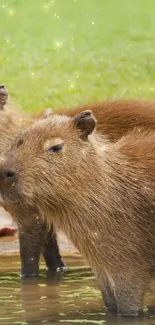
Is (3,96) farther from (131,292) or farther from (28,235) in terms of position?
Result: (131,292)

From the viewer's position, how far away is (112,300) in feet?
25.6

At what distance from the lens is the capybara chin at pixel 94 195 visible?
24.2 feet

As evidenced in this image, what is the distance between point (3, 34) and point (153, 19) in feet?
7.63

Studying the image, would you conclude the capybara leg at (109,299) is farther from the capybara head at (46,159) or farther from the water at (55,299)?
the capybara head at (46,159)

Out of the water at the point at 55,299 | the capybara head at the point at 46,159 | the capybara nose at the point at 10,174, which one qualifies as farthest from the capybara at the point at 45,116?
the capybara nose at the point at 10,174

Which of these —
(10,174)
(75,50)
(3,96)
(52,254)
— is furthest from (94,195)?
(75,50)

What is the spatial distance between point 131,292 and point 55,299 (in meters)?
1.07

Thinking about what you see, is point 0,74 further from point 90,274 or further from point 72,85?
point 90,274

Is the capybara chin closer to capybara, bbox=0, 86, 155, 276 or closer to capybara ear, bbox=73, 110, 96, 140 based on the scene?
capybara ear, bbox=73, 110, 96, 140

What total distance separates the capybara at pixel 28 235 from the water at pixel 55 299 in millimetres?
121

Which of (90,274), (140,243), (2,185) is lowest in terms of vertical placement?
(90,274)

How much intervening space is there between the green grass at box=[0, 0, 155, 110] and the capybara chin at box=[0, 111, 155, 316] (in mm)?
6938

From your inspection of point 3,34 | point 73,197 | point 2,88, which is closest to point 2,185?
point 73,197

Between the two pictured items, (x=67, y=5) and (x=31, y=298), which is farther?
(x=67, y=5)
